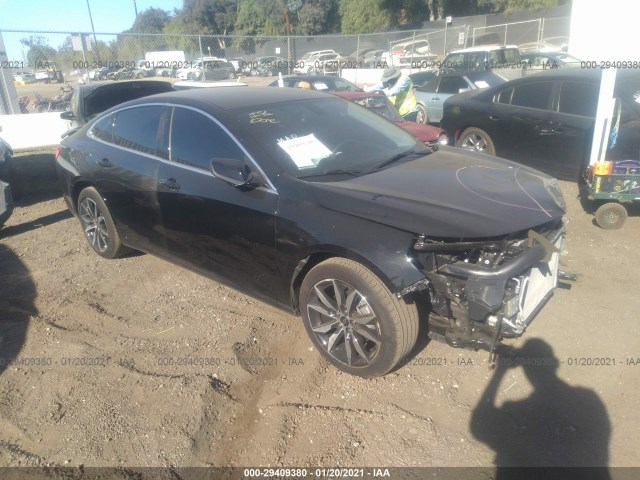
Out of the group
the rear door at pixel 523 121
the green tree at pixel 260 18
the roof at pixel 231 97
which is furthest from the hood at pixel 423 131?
the green tree at pixel 260 18

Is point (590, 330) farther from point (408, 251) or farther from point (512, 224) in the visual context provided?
point (408, 251)

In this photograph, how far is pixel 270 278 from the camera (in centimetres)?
346

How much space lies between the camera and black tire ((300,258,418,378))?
113 inches

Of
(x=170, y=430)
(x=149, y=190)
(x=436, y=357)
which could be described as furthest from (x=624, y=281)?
(x=149, y=190)

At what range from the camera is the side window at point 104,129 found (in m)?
4.68

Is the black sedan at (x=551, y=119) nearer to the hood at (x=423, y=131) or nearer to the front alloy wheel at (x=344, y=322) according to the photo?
the hood at (x=423, y=131)

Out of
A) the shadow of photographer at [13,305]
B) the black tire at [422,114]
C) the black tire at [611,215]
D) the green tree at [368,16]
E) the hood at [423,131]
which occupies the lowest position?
the shadow of photographer at [13,305]

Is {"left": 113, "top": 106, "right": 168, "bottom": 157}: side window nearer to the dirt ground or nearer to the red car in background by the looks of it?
the dirt ground

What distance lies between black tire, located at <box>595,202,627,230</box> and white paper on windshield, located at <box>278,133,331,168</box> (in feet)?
11.4

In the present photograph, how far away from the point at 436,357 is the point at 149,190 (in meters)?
2.57

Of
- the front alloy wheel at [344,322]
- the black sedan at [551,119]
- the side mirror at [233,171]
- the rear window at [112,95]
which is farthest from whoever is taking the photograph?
the rear window at [112,95]

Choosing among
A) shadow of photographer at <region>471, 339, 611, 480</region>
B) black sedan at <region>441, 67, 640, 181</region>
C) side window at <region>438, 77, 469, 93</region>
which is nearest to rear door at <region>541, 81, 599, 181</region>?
black sedan at <region>441, 67, 640, 181</region>

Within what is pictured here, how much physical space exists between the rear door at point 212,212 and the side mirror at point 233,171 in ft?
0.28

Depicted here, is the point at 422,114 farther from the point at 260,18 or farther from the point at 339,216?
the point at 260,18
